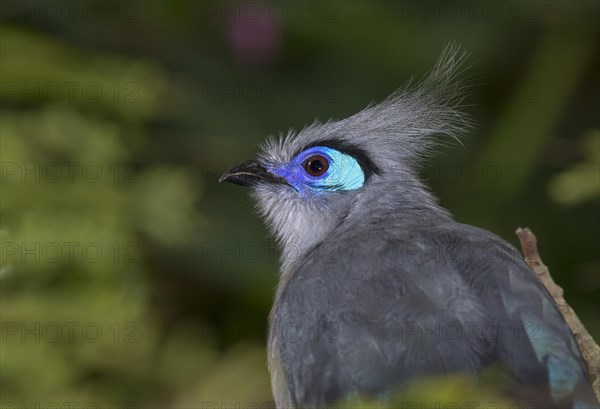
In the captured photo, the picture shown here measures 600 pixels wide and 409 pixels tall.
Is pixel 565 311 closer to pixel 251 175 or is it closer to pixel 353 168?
pixel 353 168

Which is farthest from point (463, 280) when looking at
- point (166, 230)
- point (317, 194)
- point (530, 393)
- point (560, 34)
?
point (560, 34)

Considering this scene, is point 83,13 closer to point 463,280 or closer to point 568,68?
point 568,68

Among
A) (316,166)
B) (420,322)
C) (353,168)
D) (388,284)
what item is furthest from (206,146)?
(420,322)

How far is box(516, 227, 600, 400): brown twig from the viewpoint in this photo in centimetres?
447

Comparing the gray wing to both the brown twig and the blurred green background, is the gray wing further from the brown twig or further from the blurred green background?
the blurred green background

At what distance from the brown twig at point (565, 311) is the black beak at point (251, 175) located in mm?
1557

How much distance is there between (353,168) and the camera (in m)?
5.46

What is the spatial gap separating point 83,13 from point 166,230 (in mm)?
2106

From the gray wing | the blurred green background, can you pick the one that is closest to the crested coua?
the gray wing

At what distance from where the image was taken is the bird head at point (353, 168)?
540 centimetres

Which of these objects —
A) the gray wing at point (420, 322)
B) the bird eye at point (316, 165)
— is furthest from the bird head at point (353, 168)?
the gray wing at point (420, 322)

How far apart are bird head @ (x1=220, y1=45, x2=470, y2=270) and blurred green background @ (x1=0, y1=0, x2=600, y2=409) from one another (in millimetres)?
695

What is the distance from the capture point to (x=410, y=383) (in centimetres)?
388

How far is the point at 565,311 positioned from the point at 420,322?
874 mm
